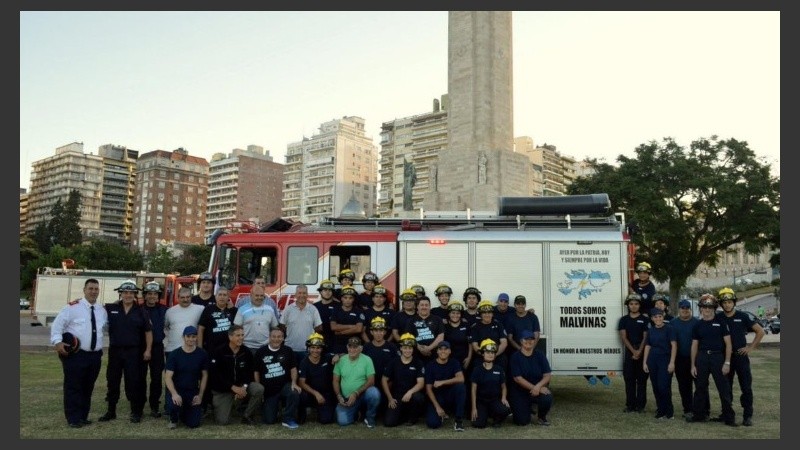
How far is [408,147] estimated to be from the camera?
11850 centimetres

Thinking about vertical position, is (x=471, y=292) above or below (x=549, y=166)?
below

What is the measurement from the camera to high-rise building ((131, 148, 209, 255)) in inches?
4978

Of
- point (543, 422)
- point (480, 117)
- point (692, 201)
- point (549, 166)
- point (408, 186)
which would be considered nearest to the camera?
point (543, 422)

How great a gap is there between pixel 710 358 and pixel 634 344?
1.21 metres

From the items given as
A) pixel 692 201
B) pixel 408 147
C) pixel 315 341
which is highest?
pixel 408 147

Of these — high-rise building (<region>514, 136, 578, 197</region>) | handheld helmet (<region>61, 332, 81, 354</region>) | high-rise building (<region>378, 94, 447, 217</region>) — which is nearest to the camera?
handheld helmet (<region>61, 332, 81, 354</region>)

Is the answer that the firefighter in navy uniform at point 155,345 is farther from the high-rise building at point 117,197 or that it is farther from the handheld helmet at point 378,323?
the high-rise building at point 117,197

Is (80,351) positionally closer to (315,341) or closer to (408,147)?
(315,341)

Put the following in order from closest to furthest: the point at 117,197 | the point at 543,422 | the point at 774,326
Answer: the point at 543,422
the point at 774,326
the point at 117,197

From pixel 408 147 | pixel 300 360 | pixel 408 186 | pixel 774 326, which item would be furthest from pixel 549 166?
pixel 300 360

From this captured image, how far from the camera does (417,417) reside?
9039 mm

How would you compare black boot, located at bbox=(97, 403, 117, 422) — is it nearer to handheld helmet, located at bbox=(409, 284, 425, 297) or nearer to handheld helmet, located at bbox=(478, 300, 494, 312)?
handheld helmet, located at bbox=(409, 284, 425, 297)

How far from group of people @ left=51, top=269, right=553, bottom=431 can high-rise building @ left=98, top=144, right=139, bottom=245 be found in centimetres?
13327

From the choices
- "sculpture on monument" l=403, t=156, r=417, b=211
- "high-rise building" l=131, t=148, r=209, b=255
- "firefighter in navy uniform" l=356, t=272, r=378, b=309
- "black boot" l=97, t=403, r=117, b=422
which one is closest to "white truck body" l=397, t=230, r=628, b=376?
A: "firefighter in navy uniform" l=356, t=272, r=378, b=309
